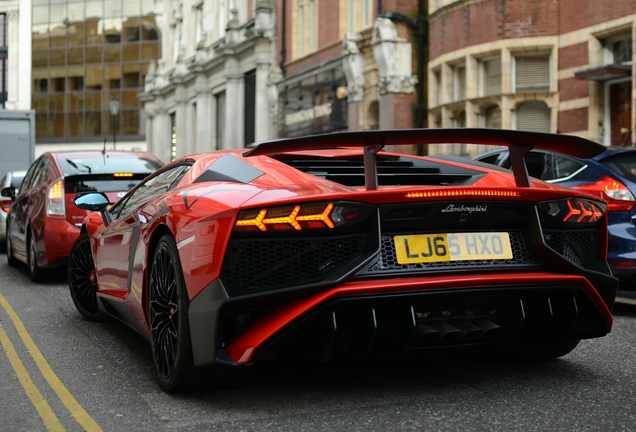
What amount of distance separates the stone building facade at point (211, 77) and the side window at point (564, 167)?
23141 millimetres

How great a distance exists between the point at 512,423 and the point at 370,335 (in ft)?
2.32

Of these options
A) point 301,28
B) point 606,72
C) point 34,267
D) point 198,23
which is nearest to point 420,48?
point 606,72

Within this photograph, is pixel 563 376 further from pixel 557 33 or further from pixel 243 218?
pixel 557 33

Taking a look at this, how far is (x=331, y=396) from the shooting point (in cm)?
443

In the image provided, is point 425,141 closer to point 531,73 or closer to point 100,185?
point 100,185

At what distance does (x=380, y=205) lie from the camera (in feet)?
13.4

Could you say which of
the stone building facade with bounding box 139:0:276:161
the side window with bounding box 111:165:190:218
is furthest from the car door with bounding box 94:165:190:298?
the stone building facade with bounding box 139:0:276:161

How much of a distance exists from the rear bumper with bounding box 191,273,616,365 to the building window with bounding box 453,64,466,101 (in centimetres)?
1696

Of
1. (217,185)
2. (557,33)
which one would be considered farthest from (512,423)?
(557,33)

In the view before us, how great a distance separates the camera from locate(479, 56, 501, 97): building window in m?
19.6

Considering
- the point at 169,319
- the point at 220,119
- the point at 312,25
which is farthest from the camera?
the point at 220,119

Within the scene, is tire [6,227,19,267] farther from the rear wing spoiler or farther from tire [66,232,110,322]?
the rear wing spoiler

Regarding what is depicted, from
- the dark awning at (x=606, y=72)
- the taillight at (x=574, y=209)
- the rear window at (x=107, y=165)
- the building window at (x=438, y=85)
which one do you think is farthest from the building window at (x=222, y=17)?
the taillight at (x=574, y=209)

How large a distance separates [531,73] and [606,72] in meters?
3.14
